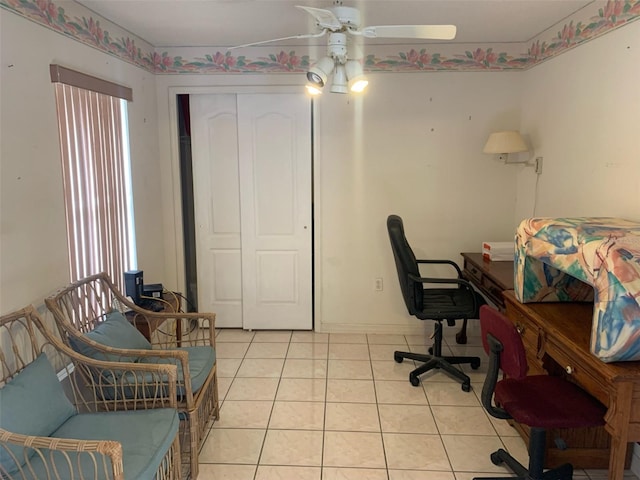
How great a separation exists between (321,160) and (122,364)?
2334 mm

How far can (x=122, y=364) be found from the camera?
6.57ft

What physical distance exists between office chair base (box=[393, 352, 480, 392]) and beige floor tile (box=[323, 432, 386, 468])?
0.67m

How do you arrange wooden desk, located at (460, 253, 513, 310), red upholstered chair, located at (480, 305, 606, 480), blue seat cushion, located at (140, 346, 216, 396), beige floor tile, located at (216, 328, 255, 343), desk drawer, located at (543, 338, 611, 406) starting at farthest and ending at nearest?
beige floor tile, located at (216, 328, 255, 343), wooden desk, located at (460, 253, 513, 310), blue seat cushion, located at (140, 346, 216, 396), red upholstered chair, located at (480, 305, 606, 480), desk drawer, located at (543, 338, 611, 406)

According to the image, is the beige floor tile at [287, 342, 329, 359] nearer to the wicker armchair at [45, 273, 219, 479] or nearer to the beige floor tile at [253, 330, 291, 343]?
the beige floor tile at [253, 330, 291, 343]

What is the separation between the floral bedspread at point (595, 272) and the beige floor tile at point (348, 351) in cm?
161

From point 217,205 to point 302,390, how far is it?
178 cm

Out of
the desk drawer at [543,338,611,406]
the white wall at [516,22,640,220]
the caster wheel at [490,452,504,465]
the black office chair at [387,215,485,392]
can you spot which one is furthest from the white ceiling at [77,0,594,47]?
the caster wheel at [490,452,504,465]

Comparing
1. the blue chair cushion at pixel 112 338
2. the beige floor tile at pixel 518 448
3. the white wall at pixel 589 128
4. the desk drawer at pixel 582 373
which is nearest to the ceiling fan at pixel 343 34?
the white wall at pixel 589 128

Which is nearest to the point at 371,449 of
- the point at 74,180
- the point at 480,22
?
the point at 74,180

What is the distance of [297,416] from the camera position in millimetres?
2717

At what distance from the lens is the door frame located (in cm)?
375

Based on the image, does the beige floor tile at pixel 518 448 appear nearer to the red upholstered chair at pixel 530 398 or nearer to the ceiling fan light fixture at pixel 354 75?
the red upholstered chair at pixel 530 398

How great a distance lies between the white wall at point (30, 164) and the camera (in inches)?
80.0

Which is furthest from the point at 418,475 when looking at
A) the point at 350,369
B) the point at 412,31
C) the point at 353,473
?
the point at 412,31
